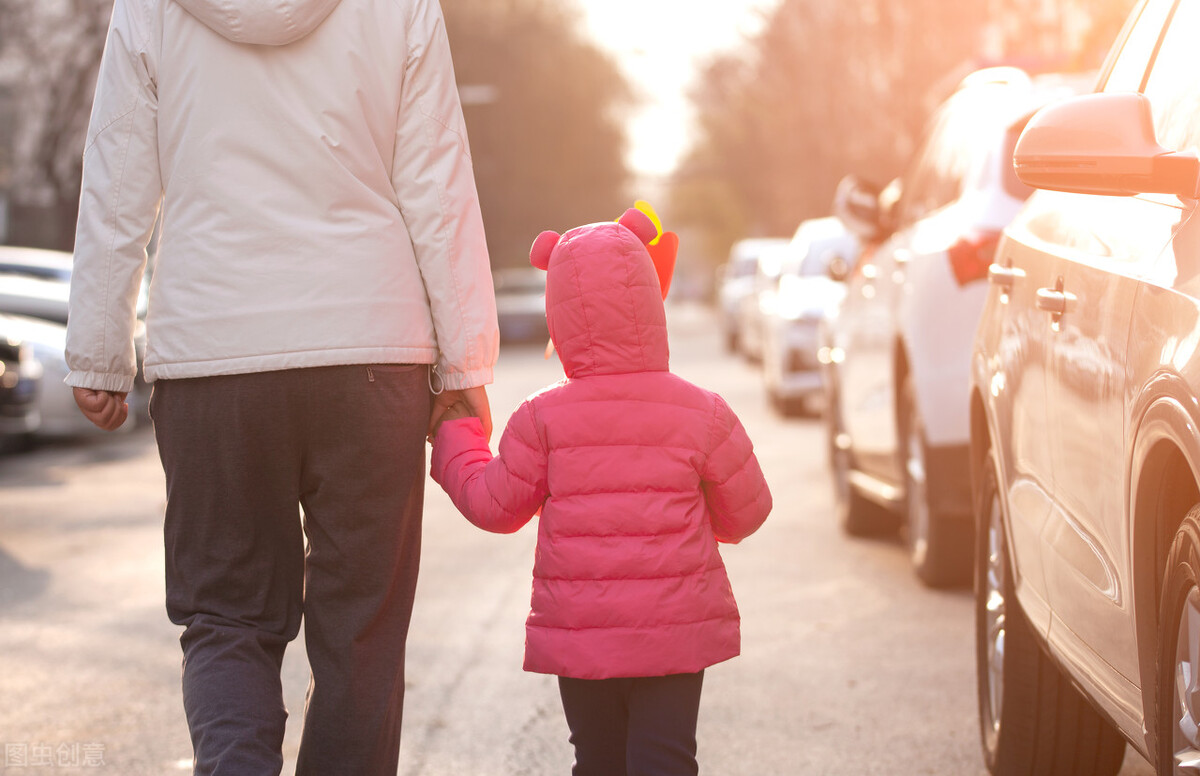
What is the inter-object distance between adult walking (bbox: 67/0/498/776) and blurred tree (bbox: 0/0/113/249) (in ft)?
79.8

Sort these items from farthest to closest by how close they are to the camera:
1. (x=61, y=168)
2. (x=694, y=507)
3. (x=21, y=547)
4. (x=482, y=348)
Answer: (x=61, y=168) < (x=21, y=547) < (x=482, y=348) < (x=694, y=507)

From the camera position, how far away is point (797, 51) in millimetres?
38438

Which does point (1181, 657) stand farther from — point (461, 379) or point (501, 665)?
point (501, 665)

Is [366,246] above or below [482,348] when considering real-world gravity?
above

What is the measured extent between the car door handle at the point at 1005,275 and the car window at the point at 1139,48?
1.62 ft

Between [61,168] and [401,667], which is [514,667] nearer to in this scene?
[401,667]

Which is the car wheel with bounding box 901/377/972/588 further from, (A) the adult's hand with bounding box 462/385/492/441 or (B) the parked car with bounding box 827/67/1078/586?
(A) the adult's hand with bounding box 462/385/492/441

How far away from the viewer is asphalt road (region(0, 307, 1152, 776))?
4.85 metres

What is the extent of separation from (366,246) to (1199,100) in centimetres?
163

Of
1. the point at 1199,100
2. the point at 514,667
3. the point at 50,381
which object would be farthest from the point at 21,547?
the point at 1199,100

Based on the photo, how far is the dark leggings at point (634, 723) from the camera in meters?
3.26

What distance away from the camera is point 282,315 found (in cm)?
334

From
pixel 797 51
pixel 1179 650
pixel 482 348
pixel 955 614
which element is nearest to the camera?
pixel 1179 650

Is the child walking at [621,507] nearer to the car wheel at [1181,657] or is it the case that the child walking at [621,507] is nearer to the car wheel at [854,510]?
the car wheel at [1181,657]
